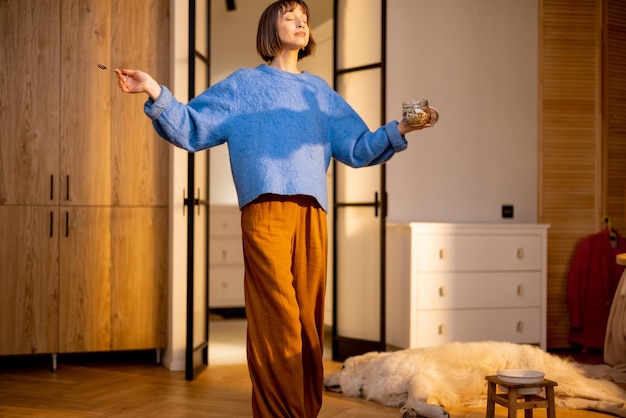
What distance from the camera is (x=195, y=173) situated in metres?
4.31

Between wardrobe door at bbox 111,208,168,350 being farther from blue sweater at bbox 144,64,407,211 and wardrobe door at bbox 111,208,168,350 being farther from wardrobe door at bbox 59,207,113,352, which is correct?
blue sweater at bbox 144,64,407,211

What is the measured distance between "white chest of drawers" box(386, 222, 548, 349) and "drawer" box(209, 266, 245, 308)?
238cm

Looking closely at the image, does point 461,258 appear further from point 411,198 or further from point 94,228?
point 94,228

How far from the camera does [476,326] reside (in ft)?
15.5

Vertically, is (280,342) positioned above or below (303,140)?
below

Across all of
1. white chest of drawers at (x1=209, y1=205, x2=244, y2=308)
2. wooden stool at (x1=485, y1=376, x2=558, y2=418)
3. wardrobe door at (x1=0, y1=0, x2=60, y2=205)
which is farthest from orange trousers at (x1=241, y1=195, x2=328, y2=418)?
white chest of drawers at (x1=209, y1=205, x2=244, y2=308)

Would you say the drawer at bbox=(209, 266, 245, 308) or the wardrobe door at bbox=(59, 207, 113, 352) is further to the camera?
the drawer at bbox=(209, 266, 245, 308)

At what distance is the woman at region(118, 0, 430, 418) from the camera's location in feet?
7.59

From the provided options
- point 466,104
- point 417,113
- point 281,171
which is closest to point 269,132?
point 281,171

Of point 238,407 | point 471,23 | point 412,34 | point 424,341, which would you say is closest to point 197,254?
point 238,407

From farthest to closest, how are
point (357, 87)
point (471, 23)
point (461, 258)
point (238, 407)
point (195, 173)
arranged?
point (471, 23)
point (357, 87)
point (461, 258)
point (195, 173)
point (238, 407)

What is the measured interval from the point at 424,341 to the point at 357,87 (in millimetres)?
1620

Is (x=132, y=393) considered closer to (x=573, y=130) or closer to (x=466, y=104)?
(x=466, y=104)

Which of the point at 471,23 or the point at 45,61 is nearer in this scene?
the point at 45,61
